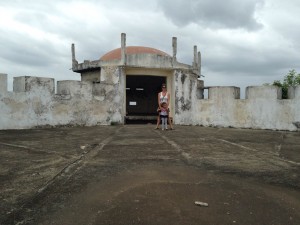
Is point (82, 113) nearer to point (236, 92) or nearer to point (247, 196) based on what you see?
point (236, 92)

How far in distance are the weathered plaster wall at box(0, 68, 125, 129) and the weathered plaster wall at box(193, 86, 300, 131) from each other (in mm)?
3454

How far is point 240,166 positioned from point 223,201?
1590 millimetres

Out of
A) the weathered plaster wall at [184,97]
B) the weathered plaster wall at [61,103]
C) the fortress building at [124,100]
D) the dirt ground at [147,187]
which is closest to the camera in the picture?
the dirt ground at [147,187]

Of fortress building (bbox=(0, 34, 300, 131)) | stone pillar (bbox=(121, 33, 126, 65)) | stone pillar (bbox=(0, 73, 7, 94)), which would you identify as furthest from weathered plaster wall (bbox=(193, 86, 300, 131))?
stone pillar (bbox=(0, 73, 7, 94))

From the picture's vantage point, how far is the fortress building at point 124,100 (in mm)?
10039

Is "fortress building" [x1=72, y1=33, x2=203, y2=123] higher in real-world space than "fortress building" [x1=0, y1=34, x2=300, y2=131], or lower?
higher

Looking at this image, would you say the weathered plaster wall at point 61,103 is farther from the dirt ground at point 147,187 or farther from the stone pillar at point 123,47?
the dirt ground at point 147,187

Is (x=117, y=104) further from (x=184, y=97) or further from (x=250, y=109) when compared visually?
(x=250, y=109)

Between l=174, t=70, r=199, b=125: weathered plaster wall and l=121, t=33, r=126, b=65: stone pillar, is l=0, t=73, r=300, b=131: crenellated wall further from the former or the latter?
l=121, t=33, r=126, b=65: stone pillar

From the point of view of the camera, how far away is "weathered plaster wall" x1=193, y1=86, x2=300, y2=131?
34.5 ft

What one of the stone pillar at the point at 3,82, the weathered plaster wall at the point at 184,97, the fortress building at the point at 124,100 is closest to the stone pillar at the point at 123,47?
the fortress building at the point at 124,100

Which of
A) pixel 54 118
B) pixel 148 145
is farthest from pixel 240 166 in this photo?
pixel 54 118

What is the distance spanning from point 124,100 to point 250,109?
4.83 metres

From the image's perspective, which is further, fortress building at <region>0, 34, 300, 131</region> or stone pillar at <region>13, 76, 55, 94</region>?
fortress building at <region>0, 34, 300, 131</region>
